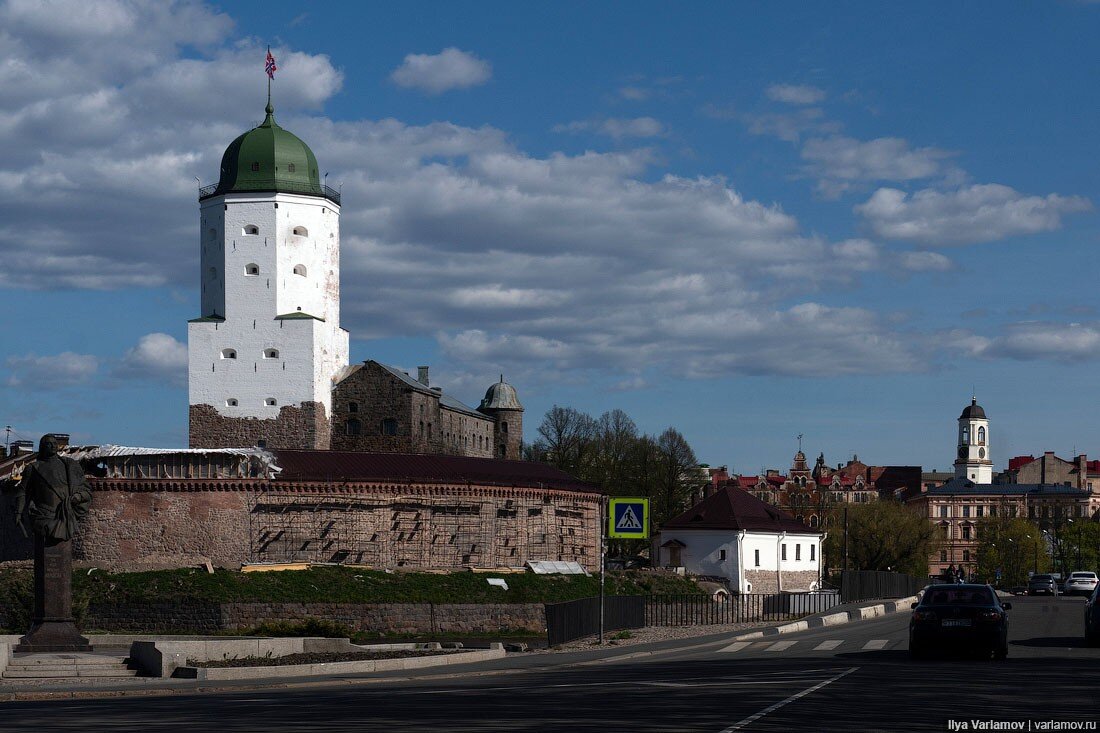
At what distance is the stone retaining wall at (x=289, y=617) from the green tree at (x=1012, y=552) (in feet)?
259

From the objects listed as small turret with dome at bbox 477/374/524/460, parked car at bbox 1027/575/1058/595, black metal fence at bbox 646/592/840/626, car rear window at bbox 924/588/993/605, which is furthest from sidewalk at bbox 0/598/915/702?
small turret with dome at bbox 477/374/524/460

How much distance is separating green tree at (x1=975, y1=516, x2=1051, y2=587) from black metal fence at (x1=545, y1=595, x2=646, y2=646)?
9711cm

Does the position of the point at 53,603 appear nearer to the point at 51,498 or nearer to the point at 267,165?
the point at 51,498

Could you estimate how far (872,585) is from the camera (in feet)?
196

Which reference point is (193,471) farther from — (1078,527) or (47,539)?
(1078,527)

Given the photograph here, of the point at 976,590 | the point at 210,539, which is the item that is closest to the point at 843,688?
the point at 976,590

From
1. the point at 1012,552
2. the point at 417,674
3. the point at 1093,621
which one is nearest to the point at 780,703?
the point at 417,674

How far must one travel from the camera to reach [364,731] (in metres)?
14.9

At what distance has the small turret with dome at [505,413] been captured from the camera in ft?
333

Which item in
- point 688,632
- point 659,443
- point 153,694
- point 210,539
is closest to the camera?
point 153,694

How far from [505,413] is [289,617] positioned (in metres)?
44.8

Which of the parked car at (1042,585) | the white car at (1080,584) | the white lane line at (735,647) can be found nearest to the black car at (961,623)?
the white lane line at (735,647)

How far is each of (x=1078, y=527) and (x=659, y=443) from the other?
170ft

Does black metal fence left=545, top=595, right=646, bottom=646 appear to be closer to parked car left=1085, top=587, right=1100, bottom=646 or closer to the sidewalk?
the sidewalk
